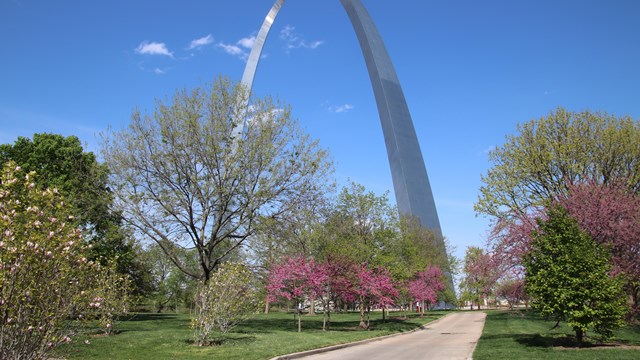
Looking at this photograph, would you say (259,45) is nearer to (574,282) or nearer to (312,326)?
(312,326)

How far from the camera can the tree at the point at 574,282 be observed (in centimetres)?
1277

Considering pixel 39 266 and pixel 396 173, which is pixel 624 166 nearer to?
pixel 396 173

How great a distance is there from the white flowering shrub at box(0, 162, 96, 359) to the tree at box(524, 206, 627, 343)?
1325 cm

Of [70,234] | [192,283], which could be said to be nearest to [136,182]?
[70,234]

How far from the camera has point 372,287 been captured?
23969mm

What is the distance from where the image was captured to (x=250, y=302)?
50.3 ft

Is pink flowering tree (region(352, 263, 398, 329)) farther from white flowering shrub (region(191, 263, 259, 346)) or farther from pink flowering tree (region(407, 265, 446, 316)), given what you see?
pink flowering tree (region(407, 265, 446, 316))

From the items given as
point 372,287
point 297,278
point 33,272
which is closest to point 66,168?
point 297,278

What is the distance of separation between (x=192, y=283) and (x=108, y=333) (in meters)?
49.6

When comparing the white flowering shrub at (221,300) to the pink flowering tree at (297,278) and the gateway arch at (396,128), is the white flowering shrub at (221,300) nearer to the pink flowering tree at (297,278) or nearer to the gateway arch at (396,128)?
the pink flowering tree at (297,278)

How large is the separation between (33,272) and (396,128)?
39664 mm

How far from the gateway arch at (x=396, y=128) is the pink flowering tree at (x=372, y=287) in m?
19.0

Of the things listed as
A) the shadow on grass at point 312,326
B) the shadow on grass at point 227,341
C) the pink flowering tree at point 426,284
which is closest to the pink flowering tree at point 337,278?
the shadow on grass at point 312,326

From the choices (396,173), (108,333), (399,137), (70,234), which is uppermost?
(399,137)
